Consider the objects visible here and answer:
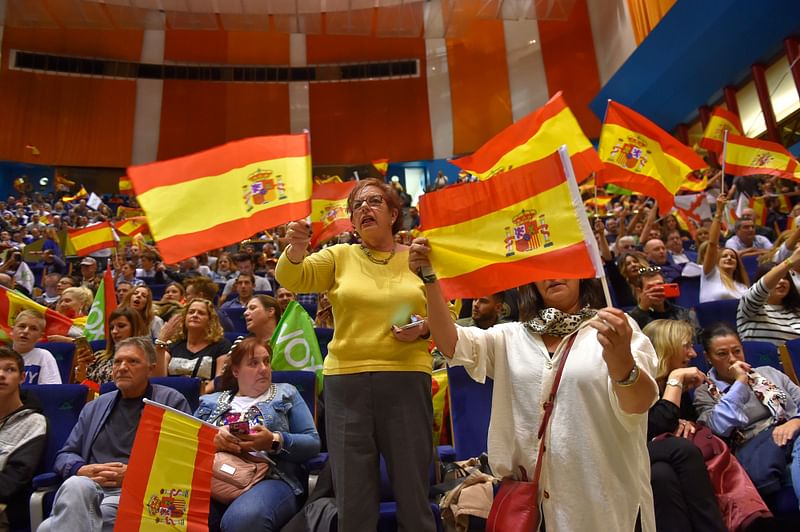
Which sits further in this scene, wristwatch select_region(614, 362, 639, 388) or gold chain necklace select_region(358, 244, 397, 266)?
gold chain necklace select_region(358, 244, 397, 266)

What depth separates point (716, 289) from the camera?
14.2ft

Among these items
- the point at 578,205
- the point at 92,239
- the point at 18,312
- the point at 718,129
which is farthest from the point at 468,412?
the point at 92,239

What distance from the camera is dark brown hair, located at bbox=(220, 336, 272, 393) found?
2551 mm

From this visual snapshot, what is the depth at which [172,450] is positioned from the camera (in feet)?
6.88

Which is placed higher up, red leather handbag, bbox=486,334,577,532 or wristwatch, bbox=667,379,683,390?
wristwatch, bbox=667,379,683,390

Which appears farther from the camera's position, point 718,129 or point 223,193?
point 718,129

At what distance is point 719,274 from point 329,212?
10.5 feet

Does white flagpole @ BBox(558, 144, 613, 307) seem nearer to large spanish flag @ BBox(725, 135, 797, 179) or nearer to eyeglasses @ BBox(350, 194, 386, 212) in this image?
eyeglasses @ BBox(350, 194, 386, 212)

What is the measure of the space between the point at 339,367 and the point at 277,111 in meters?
16.0

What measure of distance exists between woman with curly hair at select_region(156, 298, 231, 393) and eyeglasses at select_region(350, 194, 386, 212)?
180 centimetres

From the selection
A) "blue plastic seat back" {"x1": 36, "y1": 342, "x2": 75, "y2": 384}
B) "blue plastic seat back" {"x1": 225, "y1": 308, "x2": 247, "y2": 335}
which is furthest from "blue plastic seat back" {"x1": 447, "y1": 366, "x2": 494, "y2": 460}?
"blue plastic seat back" {"x1": 225, "y1": 308, "x2": 247, "y2": 335}

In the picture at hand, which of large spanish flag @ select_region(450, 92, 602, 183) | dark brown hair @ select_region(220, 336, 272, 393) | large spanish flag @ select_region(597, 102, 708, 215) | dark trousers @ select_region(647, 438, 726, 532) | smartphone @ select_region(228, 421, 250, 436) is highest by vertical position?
large spanish flag @ select_region(597, 102, 708, 215)

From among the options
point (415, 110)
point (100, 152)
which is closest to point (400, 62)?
point (415, 110)

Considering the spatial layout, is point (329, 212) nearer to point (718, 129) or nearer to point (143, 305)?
point (143, 305)
